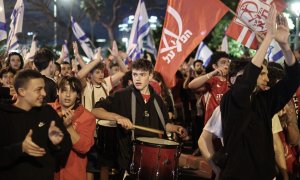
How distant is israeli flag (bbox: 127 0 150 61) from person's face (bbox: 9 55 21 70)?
484cm

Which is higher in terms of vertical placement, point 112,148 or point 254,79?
point 254,79

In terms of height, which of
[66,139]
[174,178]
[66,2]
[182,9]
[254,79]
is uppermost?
[66,2]

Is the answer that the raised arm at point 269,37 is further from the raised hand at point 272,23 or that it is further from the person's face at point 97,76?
the person's face at point 97,76

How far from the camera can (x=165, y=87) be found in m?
9.71

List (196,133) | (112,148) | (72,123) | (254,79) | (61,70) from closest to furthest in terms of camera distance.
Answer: (254,79)
(72,123)
(112,148)
(61,70)
(196,133)

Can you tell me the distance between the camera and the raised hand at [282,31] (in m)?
4.27

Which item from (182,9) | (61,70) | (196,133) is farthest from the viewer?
(196,133)

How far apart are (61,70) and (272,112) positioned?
7.70m

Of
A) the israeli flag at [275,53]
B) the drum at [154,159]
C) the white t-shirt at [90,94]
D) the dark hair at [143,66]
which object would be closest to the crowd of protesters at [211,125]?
the drum at [154,159]

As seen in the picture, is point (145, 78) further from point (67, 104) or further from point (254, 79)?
point (254, 79)

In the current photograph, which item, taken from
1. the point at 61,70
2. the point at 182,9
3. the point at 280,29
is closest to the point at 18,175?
the point at 280,29

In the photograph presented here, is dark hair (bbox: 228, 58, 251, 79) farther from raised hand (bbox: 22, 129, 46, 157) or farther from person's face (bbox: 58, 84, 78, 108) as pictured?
person's face (bbox: 58, 84, 78, 108)

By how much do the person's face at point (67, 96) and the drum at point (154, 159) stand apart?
0.90 meters

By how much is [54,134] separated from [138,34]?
32.2ft
